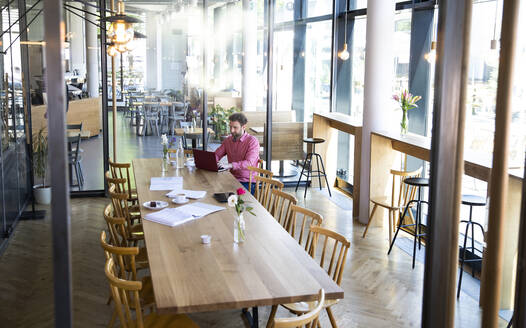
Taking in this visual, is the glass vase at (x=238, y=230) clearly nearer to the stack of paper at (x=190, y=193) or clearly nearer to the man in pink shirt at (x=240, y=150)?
the stack of paper at (x=190, y=193)

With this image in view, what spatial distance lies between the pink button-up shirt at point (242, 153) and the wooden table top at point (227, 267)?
2008 mm

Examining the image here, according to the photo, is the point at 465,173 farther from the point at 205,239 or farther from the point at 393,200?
the point at 205,239

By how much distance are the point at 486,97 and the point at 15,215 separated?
566 centimetres

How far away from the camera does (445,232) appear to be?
1614 mm

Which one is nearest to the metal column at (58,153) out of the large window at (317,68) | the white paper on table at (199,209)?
the white paper on table at (199,209)

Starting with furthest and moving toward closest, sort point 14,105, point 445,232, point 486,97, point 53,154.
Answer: point 14,105 < point 486,97 < point 445,232 < point 53,154

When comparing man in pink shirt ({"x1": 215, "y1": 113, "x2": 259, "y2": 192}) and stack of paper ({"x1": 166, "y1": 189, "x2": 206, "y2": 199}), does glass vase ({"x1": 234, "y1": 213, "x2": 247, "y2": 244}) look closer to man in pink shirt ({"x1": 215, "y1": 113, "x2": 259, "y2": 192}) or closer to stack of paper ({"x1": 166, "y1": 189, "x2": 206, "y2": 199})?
stack of paper ({"x1": 166, "y1": 189, "x2": 206, "y2": 199})

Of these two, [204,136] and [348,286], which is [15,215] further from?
[348,286]

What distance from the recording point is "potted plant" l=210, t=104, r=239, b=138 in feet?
29.2

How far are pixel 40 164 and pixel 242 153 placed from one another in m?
2.98

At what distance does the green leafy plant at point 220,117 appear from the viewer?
29.2ft

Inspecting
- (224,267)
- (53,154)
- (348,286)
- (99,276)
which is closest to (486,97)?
(348,286)

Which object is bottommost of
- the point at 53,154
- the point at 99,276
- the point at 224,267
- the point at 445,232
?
the point at 99,276

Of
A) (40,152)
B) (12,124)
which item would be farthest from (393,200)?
(40,152)
